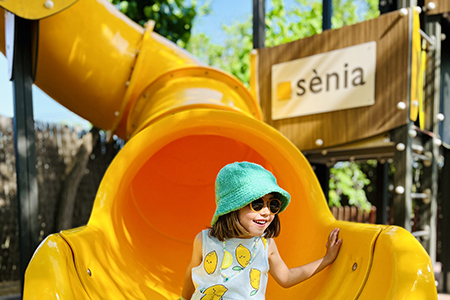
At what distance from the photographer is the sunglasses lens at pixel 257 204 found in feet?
4.35

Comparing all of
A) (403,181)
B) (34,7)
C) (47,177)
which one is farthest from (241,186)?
(47,177)

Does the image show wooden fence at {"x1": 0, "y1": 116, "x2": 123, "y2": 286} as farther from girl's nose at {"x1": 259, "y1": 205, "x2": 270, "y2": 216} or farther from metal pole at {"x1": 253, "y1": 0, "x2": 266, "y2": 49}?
girl's nose at {"x1": 259, "y1": 205, "x2": 270, "y2": 216}

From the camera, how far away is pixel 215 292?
136cm

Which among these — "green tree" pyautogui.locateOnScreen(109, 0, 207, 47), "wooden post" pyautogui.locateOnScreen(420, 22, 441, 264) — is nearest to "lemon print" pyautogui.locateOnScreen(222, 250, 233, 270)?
"wooden post" pyautogui.locateOnScreen(420, 22, 441, 264)

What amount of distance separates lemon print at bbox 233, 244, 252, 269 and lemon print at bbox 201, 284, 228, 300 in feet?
0.36

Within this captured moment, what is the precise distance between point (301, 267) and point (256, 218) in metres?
0.29

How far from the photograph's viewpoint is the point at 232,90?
272cm

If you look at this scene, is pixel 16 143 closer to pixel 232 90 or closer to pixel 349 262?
pixel 232 90

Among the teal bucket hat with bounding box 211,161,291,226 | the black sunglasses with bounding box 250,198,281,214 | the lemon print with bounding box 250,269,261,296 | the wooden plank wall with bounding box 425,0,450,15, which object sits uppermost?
the wooden plank wall with bounding box 425,0,450,15

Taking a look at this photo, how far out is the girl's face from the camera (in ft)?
4.40

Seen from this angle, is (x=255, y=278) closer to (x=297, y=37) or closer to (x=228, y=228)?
(x=228, y=228)

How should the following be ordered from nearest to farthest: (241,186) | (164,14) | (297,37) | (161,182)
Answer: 1. (241,186)
2. (161,182)
3. (164,14)
4. (297,37)

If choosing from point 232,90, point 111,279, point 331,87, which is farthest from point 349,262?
point 331,87

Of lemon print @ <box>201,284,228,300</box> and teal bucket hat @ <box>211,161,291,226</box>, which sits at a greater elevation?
teal bucket hat @ <box>211,161,291,226</box>
